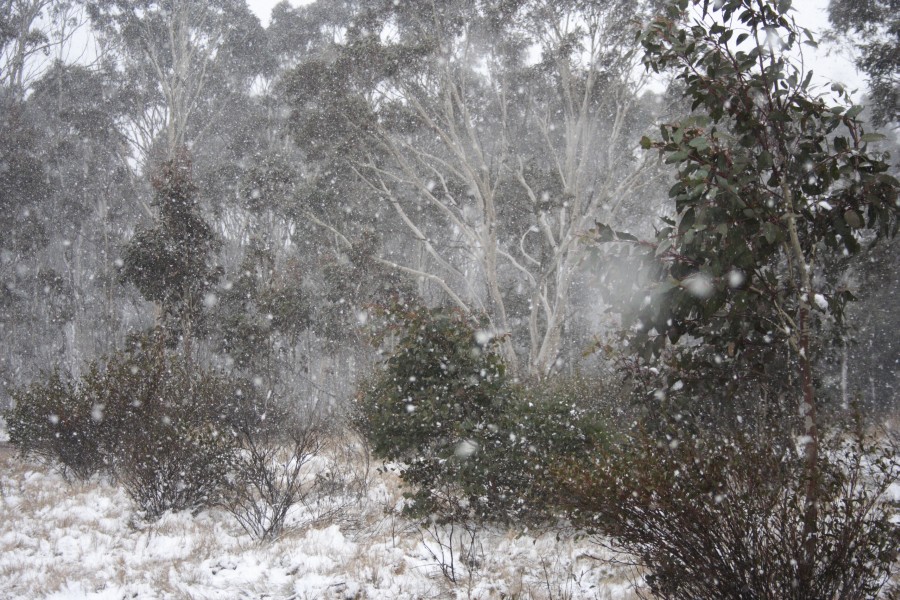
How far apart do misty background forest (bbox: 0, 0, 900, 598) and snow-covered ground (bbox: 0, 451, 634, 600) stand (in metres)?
0.31

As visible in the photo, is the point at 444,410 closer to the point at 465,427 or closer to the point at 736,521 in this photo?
the point at 465,427

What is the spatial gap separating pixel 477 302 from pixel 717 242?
1293 cm

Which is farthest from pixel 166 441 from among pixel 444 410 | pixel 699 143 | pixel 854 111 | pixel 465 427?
pixel 854 111

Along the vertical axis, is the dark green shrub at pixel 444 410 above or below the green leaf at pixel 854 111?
below

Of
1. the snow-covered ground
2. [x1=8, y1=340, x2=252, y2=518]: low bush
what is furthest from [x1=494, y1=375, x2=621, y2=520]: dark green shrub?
[x1=8, y1=340, x2=252, y2=518]: low bush

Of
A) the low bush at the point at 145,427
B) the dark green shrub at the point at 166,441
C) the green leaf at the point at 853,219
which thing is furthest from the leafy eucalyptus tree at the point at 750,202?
the low bush at the point at 145,427

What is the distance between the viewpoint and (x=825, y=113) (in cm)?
268

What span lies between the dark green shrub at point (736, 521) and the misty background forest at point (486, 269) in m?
0.02

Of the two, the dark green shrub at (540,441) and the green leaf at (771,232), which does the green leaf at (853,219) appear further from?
A: the dark green shrub at (540,441)

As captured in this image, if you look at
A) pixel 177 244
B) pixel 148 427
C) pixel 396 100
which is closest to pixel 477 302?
pixel 396 100

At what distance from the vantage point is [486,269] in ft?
46.0

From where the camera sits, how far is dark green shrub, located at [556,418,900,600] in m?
2.37

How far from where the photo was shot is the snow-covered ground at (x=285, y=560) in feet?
13.4

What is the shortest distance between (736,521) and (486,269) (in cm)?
1169
